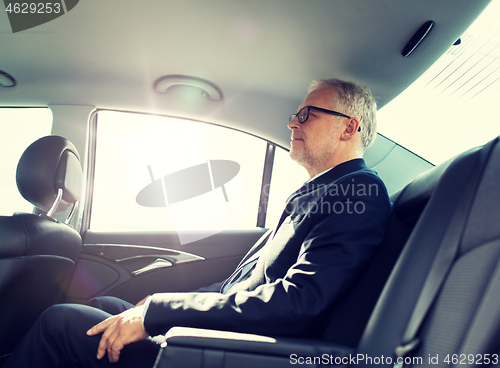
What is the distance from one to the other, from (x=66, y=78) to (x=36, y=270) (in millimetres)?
1318

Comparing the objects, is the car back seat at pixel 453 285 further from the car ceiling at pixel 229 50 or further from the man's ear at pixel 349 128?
the car ceiling at pixel 229 50

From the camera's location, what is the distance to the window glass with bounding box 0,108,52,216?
6.21ft

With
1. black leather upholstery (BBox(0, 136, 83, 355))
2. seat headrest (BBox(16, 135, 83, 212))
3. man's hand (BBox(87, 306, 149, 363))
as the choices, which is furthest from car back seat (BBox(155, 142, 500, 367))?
seat headrest (BBox(16, 135, 83, 212))

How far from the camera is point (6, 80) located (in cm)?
203

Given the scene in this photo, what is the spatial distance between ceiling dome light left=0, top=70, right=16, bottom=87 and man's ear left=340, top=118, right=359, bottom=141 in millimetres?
2085

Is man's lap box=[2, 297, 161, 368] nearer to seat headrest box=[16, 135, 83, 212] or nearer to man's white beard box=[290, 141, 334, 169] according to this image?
seat headrest box=[16, 135, 83, 212]

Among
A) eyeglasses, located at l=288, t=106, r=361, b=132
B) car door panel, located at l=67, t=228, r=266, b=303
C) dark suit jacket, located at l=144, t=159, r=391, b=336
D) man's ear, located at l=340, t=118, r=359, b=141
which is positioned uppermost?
eyeglasses, located at l=288, t=106, r=361, b=132

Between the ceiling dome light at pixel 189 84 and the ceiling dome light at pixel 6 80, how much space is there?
904mm

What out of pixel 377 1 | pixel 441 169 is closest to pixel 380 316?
pixel 441 169

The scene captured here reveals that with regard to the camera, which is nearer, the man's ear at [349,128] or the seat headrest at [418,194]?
the seat headrest at [418,194]

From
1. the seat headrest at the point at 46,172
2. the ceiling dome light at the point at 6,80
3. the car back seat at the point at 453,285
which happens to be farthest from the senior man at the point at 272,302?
the ceiling dome light at the point at 6,80

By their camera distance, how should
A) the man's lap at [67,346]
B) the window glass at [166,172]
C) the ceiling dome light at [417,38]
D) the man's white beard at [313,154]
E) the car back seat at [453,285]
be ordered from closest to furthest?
the car back seat at [453,285] < the man's lap at [67,346] < the ceiling dome light at [417,38] < the man's white beard at [313,154] < the window glass at [166,172]

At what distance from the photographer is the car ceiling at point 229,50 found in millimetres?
1377

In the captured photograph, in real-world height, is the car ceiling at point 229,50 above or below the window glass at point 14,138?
above
